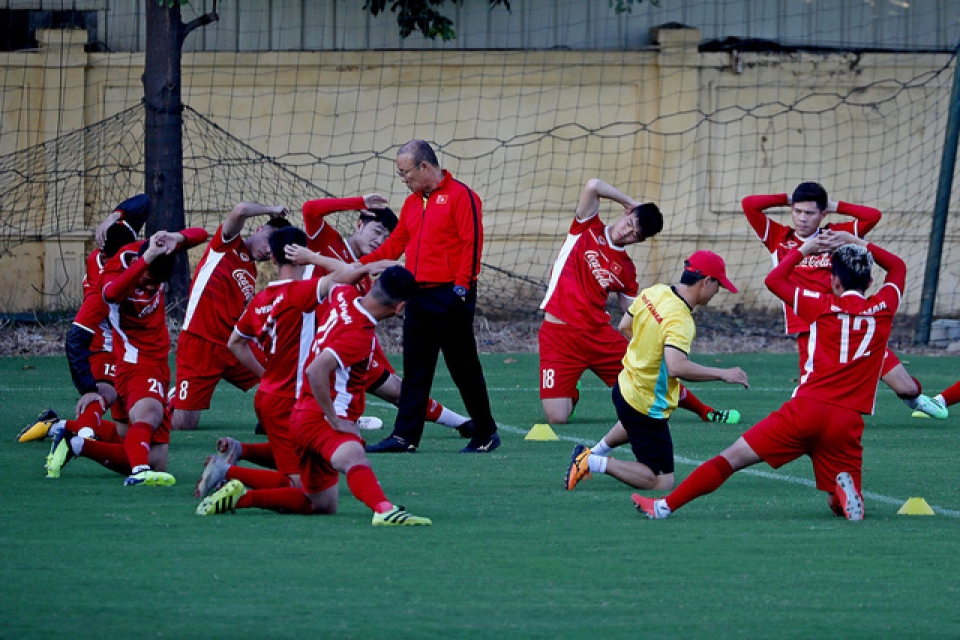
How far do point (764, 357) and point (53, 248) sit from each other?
914cm

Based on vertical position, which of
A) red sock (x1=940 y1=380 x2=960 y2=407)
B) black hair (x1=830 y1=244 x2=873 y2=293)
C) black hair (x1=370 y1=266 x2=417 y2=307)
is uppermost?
black hair (x1=830 y1=244 x2=873 y2=293)

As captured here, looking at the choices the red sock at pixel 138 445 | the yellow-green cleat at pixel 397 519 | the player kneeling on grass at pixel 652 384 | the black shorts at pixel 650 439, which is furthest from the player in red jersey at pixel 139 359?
the black shorts at pixel 650 439

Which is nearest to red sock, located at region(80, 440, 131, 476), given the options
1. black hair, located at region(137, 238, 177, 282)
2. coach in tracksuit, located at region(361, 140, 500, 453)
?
black hair, located at region(137, 238, 177, 282)

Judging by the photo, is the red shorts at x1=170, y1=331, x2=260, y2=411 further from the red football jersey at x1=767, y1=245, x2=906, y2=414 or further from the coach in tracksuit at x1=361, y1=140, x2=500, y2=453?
the red football jersey at x1=767, y1=245, x2=906, y2=414

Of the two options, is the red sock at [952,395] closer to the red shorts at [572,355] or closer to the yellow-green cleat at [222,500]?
the red shorts at [572,355]

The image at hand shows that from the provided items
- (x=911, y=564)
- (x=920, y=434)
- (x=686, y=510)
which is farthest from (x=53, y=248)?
(x=911, y=564)

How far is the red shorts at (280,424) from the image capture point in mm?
6734

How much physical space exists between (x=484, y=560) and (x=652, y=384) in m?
2.19

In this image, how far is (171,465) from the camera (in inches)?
320

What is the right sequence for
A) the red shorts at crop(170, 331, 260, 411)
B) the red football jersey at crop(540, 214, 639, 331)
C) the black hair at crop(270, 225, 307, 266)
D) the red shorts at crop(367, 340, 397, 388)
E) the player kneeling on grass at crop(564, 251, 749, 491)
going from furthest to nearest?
the red football jersey at crop(540, 214, 639, 331)
the red shorts at crop(170, 331, 260, 411)
the red shorts at crop(367, 340, 397, 388)
the player kneeling on grass at crop(564, 251, 749, 491)
the black hair at crop(270, 225, 307, 266)

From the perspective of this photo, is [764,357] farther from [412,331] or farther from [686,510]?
[686,510]

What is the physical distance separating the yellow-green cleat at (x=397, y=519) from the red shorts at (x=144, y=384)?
6.66 ft

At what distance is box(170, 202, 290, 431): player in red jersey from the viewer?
9.92 meters

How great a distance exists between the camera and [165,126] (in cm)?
1633
